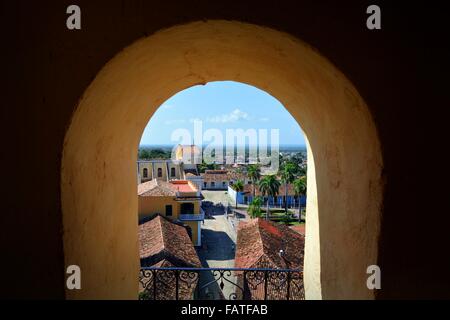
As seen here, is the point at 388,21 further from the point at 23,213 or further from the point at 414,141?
the point at 23,213

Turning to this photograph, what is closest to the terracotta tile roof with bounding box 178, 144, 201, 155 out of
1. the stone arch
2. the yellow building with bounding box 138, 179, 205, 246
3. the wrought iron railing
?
the yellow building with bounding box 138, 179, 205, 246

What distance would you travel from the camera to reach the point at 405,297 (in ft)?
6.22

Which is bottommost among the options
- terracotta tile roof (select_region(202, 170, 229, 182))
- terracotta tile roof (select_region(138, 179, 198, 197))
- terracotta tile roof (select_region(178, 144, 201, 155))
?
terracotta tile roof (select_region(202, 170, 229, 182))

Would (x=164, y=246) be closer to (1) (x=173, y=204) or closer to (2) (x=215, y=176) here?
(1) (x=173, y=204)

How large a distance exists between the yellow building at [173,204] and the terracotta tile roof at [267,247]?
5342 mm

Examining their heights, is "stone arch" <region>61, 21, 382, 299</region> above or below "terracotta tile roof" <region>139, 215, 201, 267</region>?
above

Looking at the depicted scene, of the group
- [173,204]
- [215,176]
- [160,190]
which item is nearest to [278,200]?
[215,176]

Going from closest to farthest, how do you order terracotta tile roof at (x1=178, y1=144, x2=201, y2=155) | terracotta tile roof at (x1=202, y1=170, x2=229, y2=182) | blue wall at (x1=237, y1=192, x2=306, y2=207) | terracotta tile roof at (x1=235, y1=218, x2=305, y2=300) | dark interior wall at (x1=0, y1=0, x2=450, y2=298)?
dark interior wall at (x1=0, y1=0, x2=450, y2=298)
terracotta tile roof at (x1=235, y1=218, x2=305, y2=300)
blue wall at (x1=237, y1=192, x2=306, y2=207)
terracotta tile roof at (x1=178, y1=144, x2=201, y2=155)
terracotta tile roof at (x1=202, y1=170, x2=229, y2=182)

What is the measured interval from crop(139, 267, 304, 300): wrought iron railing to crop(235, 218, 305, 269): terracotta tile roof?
1.34m

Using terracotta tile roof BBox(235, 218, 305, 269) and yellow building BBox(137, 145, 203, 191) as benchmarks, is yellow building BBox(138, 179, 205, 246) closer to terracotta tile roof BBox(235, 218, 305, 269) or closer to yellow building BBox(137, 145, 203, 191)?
terracotta tile roof BBox(235, 218, 305, 269)

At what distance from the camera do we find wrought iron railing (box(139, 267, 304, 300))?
396 cm

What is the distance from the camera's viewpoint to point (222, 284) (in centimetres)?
392

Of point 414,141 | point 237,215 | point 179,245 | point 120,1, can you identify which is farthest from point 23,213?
point 237,215

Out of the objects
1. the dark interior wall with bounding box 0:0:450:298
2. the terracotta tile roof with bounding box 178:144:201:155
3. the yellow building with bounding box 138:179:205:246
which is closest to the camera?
the dark interior wall with bounding box 0:0:450:298
